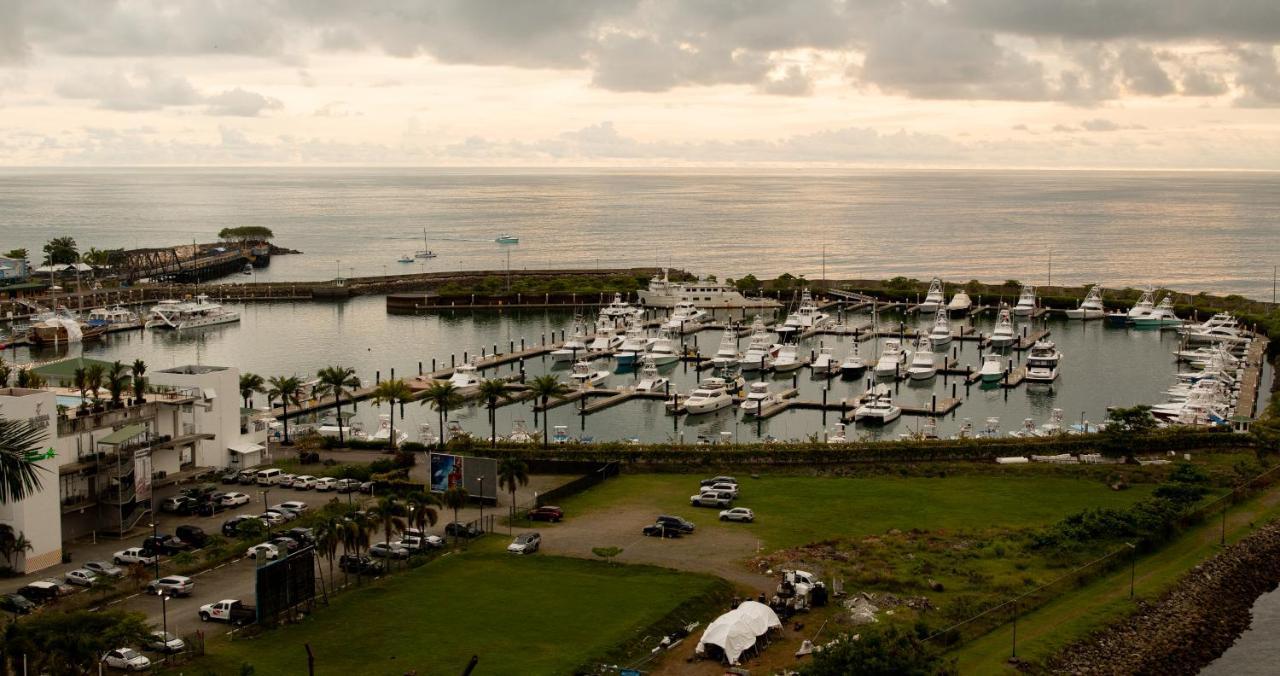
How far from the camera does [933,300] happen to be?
11531cm

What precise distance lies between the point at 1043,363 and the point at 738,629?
58737mm

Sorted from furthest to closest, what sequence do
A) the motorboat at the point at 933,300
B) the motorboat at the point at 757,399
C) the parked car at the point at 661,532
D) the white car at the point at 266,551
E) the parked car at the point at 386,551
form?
the motorboat at the point at 933,300
the motorboat at the point at 757,399
the parked car at the point at 661,532
the parked car at the point at 386,551
the white car at the point at 266,551

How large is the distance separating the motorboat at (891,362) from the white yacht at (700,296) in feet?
111

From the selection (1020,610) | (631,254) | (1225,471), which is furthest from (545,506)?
(631,254)

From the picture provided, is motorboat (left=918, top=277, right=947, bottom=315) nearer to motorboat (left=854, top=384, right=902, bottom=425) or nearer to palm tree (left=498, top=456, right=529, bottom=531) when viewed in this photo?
motorboat (left=854, top=384, right=902, bottom=425)

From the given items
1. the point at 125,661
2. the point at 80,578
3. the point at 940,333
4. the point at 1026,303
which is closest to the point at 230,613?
the point at 125,661

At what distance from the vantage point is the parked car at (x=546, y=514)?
43.2 meters

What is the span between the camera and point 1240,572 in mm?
40625

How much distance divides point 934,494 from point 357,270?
13678cm

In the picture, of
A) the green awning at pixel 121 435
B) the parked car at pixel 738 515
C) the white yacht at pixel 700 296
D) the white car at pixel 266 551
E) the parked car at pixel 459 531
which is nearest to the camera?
the white car at pixel 266 551

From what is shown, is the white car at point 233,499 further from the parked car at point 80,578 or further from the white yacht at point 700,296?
the white yacht at point 700,296

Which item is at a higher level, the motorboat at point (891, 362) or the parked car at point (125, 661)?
the motorboat at point (891, 362)

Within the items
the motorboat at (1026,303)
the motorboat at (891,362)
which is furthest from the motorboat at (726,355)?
the motorboat at (1026,303)

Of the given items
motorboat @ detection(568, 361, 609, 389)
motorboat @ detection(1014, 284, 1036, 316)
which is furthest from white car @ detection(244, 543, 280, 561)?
motorboat @ detection(1014, 284, 1036, 316)
